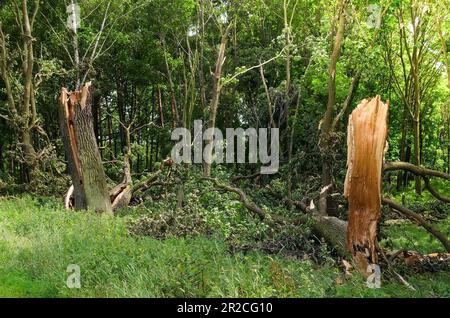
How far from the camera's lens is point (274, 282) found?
6.11 metres

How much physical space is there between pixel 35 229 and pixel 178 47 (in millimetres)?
16852

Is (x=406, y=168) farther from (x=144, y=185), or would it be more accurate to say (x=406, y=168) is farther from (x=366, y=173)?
(x=144, y=185)

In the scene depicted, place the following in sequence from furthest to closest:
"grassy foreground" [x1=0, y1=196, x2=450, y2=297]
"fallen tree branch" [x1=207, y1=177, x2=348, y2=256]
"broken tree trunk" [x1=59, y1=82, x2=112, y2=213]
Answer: "broken tree trunk" [x1=59, y1=82, x2=112, y2=213] → "fallen tree branch" [x1=207, y1=177, x2=348, y2=256] → "grassy foreground" [x1=0, y1=196, x2=450, y2=297]

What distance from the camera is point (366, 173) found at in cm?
756

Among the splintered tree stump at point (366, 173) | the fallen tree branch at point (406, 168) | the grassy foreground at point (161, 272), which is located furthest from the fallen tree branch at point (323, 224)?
the fallen tree branch at point (406, 168)

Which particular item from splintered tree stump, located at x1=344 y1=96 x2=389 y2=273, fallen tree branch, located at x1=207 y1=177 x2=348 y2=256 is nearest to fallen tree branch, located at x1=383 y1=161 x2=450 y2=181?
splintered tree stump, located at x1=344 y1=96 x2=389 y2=273

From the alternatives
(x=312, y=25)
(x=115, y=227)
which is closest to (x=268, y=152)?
(x=312, y=25)

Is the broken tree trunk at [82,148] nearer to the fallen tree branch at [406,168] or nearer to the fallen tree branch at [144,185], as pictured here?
the fallen tree branch at [144,185]

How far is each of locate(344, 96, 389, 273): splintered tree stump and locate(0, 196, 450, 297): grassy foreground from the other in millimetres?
556

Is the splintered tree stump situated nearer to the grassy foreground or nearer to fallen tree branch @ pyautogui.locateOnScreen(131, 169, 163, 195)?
the grassy foreground

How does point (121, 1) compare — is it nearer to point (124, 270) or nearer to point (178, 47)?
point (178, 47)

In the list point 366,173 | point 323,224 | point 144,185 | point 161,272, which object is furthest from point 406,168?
point 144,185

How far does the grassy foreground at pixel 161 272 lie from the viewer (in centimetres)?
611

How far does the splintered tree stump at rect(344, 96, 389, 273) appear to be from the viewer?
7.50 metres
